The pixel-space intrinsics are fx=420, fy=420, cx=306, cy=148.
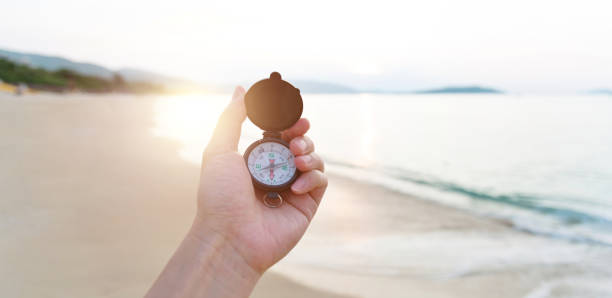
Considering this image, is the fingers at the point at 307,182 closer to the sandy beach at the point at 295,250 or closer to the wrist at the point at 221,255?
the wrist at the point at 221,255

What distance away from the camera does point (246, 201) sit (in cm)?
240

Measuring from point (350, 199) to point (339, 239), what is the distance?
107 inches

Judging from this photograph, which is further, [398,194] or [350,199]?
[398,194]

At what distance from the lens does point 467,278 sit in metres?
4.70

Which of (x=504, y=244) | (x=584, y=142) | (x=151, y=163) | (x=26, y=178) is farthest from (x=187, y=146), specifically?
(x=584, y=142)

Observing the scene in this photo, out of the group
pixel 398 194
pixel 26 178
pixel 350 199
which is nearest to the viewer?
pixel 26 178

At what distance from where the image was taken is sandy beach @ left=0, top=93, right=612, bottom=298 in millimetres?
3980

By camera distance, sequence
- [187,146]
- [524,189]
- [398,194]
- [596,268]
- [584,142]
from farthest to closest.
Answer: [584,142] → [187,146] → [524,189] → [398,194] → [596,268]

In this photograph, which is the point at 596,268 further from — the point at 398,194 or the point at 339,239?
the point at 398,194

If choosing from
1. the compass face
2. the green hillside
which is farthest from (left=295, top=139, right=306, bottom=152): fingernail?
the green hillside

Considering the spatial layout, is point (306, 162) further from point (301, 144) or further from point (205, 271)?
point (205, 271)

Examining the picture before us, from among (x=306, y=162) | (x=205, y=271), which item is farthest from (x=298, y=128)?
(x=205, y=271)

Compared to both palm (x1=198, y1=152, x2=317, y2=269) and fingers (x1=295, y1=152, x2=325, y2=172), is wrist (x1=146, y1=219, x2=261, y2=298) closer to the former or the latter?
palm (x1=198, y1=152, x2=317, y2=269)

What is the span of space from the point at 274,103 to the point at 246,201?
681 mm
